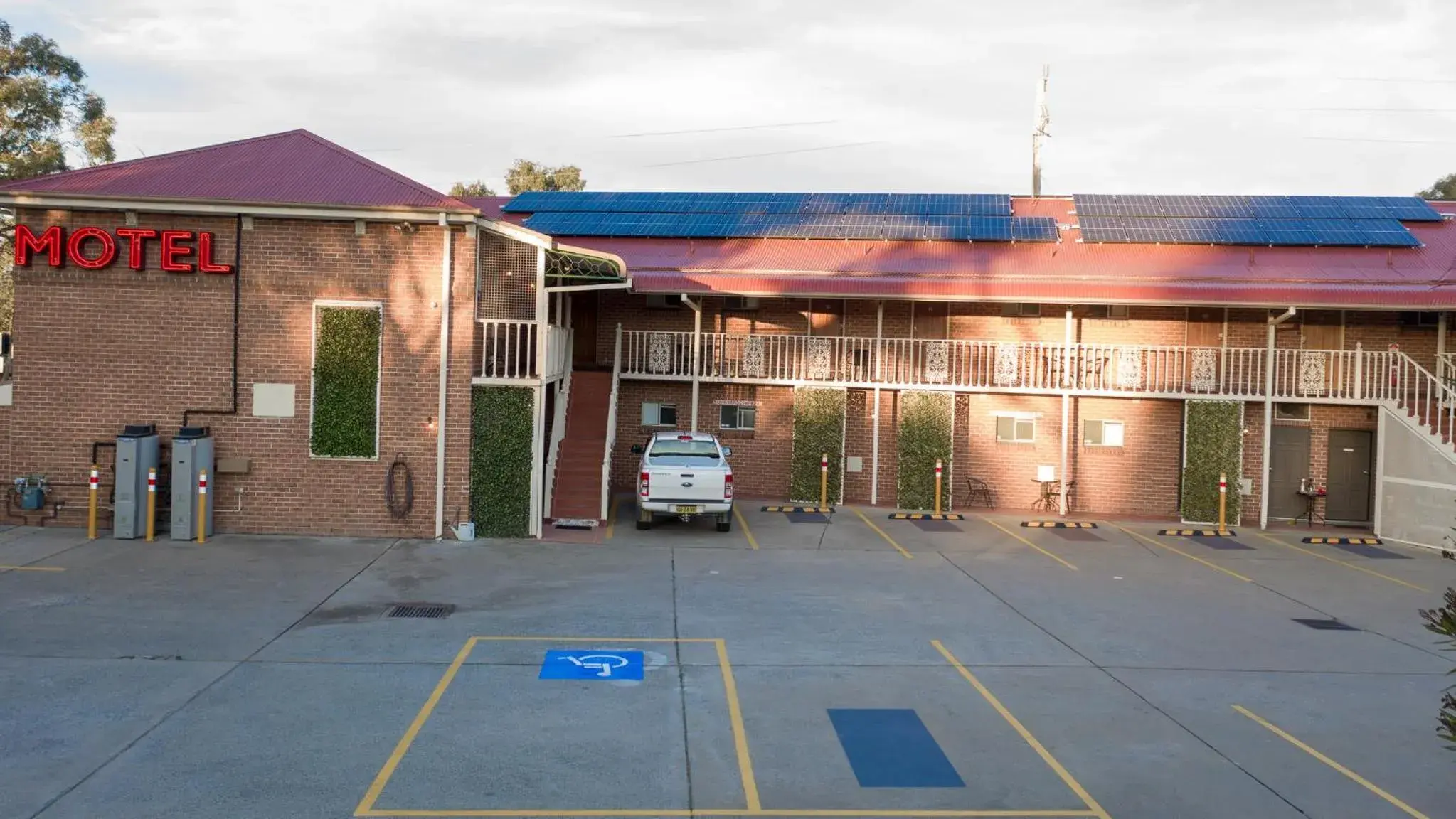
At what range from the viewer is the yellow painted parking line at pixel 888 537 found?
17.6 metres

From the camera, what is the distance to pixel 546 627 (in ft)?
40.0

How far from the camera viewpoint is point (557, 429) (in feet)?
67.4

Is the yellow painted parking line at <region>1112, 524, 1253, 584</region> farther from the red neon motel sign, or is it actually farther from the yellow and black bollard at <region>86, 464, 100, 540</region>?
the yellow and black bollard at <region>86, 464, 100, 540</region>

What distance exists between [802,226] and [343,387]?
12.7 metres

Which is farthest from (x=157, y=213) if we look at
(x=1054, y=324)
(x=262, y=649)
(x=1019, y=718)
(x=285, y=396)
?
(x=1054, y=324)

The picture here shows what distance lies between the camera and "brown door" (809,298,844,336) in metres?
24.7

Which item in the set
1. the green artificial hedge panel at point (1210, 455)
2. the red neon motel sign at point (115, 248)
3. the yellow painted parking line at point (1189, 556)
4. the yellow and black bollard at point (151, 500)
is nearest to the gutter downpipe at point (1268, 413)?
the green artificial hedge panel at point (1210, 455)

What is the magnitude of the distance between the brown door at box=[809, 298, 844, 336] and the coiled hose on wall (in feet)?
34.1

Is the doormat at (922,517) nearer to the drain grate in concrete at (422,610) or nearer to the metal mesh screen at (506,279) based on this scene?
the metal mesh screen at (506,279)

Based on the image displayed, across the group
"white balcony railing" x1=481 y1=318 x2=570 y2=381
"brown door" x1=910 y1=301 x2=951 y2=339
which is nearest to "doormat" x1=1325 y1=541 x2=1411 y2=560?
"brown door" x1=910 y1=301 x2=951 y2=339

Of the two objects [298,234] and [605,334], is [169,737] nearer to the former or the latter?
[298,234]

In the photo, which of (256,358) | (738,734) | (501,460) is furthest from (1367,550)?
(256,358)

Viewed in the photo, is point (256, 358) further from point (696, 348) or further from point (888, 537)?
point (888, 537)

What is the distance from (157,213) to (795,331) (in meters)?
13.2
